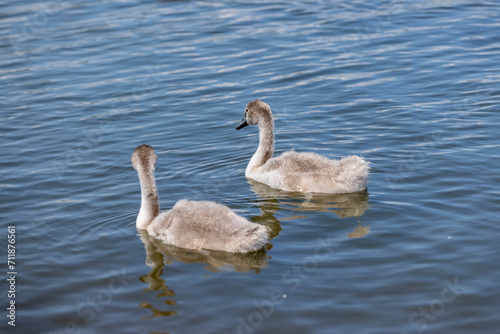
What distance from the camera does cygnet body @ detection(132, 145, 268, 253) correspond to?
923 centimetres

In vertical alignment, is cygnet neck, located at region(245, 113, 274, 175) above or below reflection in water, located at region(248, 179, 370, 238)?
above

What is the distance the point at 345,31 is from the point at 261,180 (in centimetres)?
911

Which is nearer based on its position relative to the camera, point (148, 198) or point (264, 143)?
point (148, 198)

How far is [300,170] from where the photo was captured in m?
11.6

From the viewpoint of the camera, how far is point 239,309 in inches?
328

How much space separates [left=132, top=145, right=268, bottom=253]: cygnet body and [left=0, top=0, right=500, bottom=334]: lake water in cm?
21

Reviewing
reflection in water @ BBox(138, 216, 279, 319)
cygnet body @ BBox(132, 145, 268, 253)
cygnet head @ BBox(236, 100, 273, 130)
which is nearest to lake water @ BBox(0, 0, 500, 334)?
reflection in water @ BBox(138, 216, 279, 319)

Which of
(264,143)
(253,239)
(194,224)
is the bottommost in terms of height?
(253,239)

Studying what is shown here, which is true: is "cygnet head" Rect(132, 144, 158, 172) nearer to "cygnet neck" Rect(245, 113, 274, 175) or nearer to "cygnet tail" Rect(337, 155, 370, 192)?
"cygnet neck" Rect(245, 113, 274, 175)

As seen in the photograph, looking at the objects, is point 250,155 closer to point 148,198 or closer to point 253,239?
point 148,198

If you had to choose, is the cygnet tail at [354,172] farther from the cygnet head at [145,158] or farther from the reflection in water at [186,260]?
the cygnet head at [145,158]

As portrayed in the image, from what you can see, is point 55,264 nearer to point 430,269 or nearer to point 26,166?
point 26,166

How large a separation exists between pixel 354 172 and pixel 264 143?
220 cm

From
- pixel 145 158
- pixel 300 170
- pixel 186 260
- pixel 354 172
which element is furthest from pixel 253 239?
pixel 300 170
